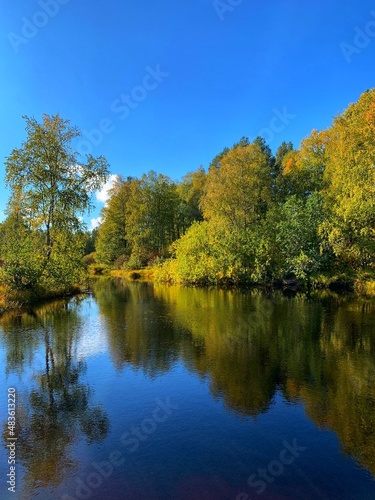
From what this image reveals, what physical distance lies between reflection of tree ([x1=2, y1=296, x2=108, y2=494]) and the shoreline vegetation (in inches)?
451

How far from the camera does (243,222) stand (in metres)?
40.2

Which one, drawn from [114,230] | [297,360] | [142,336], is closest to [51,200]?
[142,336]

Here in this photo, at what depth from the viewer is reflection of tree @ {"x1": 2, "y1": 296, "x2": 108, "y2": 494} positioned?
6.29 metres

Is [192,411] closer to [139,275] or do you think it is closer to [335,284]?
[335,284]

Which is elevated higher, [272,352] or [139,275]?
[139,275]

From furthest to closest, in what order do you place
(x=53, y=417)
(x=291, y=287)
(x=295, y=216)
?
(x=295, y=216)
(x=291, y=287)
(x=53, y=417)

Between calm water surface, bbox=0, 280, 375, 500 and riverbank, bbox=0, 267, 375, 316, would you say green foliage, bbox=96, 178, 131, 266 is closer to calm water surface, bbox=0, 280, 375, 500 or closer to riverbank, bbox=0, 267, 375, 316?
riverbank, bbox=0, 267, 375, 316

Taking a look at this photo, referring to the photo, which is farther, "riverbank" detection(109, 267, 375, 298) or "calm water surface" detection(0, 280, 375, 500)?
"riverbank" detection(109, 267, 375, 298)

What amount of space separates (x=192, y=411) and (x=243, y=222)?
33216 mm

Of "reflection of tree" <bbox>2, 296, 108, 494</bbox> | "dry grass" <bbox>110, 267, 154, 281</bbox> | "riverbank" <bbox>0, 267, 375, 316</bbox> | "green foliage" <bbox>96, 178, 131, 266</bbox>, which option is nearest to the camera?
"reflection of tree" <bbox>2, 296, 108, 494</bbox>

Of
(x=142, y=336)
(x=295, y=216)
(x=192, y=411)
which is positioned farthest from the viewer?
(x=295, y=216)

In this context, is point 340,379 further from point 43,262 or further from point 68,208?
point 68,208

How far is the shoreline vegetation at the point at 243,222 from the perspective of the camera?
27.3 m

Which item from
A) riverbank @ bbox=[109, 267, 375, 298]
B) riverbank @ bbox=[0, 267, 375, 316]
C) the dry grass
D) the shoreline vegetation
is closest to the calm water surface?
riverbank @ bbox=[0, 267, 375, 316]
